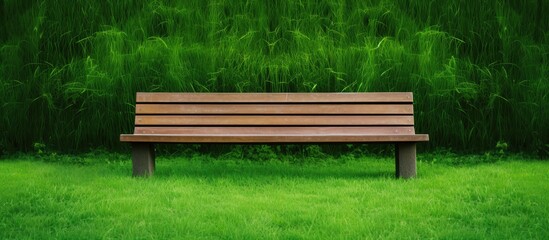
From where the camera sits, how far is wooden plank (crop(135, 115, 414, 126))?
5.87 m

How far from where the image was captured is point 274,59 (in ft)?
24.0

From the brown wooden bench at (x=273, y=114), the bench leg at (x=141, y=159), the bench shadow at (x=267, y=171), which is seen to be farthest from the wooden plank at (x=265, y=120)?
the bench shadow at (x=267, y=171)

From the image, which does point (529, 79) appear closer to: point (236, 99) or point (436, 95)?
point (436, 95)

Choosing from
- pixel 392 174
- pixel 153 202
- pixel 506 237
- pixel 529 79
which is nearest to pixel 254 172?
pixel 392 174

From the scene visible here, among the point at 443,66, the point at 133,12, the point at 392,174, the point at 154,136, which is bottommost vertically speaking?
the point at 392,174

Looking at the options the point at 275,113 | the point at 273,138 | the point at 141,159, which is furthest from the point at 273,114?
the point at 141,159

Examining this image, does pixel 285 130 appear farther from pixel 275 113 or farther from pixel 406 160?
pixel 406 160

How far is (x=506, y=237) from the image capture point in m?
3.67

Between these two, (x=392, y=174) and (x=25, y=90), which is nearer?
(x=392, y=174)

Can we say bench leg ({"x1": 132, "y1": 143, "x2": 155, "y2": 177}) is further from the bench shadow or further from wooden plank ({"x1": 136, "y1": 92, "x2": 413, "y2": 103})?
wooden plank ({"x1": 136, "y1": 92, "x2": 413, "y2": 103})

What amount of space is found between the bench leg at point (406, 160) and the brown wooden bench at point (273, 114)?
19 centimetres

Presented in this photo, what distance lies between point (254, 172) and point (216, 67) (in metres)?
1.62

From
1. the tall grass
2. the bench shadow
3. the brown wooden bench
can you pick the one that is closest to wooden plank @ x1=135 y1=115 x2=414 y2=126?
the brown wooden bench

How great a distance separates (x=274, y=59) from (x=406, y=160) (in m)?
2.15
